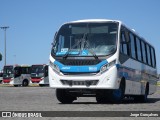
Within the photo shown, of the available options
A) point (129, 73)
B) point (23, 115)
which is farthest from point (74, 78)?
point (23, 115)

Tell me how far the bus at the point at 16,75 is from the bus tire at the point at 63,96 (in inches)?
1607

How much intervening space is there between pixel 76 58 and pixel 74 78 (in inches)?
29.9

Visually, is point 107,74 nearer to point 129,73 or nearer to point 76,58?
point 76,58

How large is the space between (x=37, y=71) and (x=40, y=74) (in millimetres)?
557

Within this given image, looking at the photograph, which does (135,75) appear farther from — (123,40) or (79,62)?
(79,62)

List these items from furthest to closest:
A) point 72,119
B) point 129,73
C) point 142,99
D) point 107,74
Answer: point 142,99
point 129,73
point 107,74
point 72,119

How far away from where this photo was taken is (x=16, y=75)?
5859cm

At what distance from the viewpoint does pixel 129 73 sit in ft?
60.1

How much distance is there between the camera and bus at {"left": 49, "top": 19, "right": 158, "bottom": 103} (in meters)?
16.0

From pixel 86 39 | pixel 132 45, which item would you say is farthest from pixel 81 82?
pixel 132 45

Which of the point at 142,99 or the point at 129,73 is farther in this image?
the point at 142,99

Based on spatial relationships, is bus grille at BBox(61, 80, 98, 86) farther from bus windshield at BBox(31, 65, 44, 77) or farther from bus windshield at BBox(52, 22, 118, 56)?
bus windshield at BBox(31, 65, 44, 77)

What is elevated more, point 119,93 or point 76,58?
point 76,58

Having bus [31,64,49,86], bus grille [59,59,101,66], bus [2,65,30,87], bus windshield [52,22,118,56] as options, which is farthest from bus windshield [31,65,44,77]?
bus grille [59,59,101,66]
